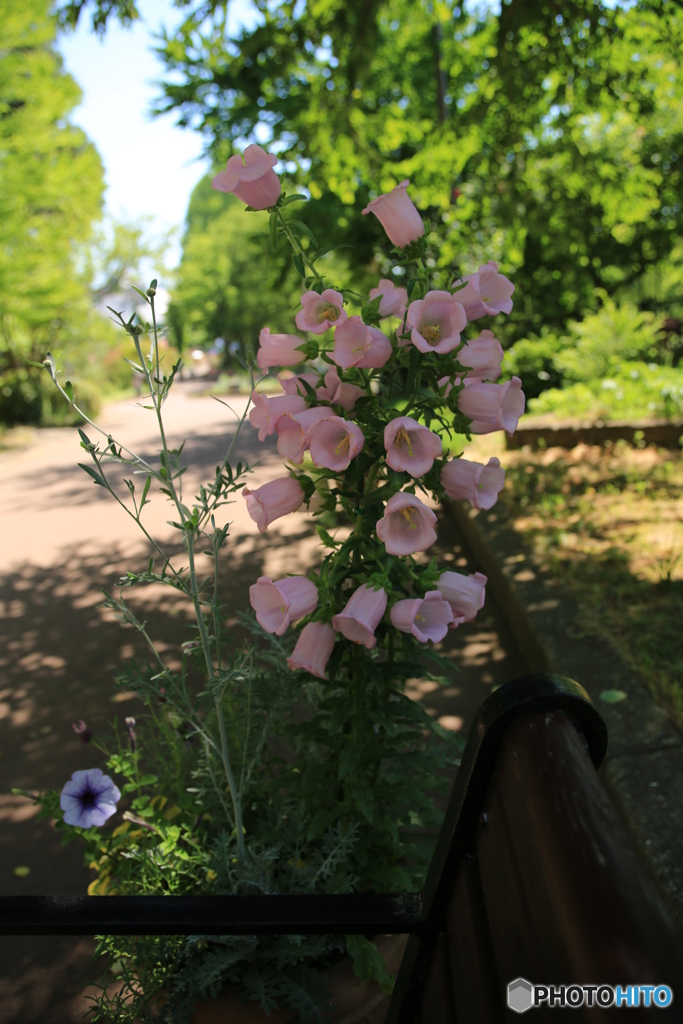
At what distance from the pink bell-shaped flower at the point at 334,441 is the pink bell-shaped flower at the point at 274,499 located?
0.09 meters

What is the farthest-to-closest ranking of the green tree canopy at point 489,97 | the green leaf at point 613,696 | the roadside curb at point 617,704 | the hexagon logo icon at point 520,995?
the green tree canopy at point 489,97 < the green leaf at point 613,696 < the roadside curb at point 617,704 < the hexagon logo icon at point 520,995

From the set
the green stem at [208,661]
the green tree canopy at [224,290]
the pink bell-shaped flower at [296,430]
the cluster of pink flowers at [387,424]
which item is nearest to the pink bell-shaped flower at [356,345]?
the cluster of pink flowers at [387,424]

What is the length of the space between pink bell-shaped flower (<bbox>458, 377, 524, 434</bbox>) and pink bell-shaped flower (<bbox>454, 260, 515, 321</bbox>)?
0.50 ft

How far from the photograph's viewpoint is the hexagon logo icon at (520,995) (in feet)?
2.26

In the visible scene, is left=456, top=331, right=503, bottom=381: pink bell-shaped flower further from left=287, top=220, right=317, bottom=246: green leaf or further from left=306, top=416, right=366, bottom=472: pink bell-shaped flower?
left=287, top=220, right=317, bottom=246: green leaf

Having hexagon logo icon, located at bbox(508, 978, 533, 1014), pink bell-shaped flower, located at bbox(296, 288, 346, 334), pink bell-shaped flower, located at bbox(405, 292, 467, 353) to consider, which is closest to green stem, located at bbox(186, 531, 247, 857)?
pink bell-shaped flower, located at bbox(296, 288, 346, 334)

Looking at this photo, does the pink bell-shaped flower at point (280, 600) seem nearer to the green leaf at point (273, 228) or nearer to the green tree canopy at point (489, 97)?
the green leaf at point (273, 228)

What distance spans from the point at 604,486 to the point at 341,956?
18.0 ft

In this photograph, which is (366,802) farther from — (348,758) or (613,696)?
(613,696)

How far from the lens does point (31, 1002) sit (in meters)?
2.18

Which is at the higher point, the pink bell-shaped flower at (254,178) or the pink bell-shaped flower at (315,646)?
the pink bell-shaped flower at (254,178)

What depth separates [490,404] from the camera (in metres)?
1.38

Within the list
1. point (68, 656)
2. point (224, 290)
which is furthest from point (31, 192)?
point (224, 290)

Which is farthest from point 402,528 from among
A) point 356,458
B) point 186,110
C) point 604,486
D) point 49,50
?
point 49,50
